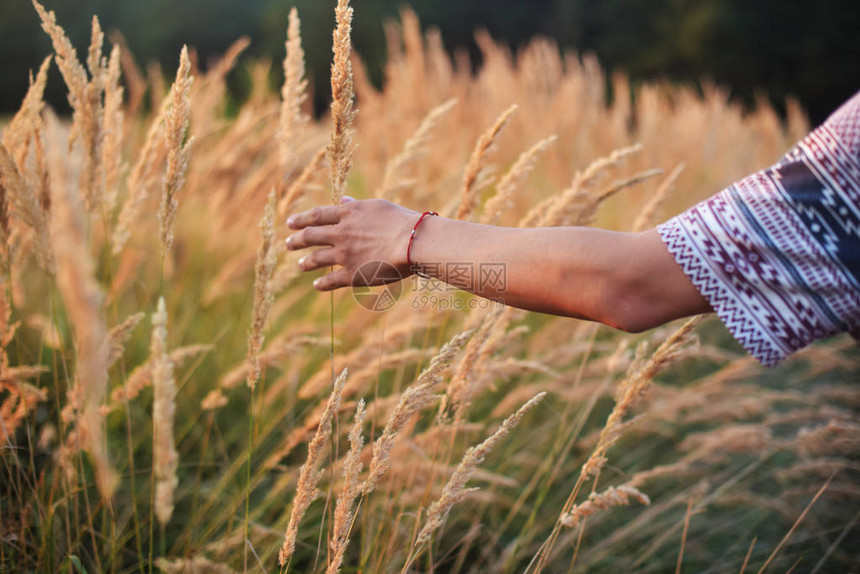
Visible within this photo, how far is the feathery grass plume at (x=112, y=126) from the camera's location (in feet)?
3.89

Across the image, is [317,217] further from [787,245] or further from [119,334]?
[787,245]

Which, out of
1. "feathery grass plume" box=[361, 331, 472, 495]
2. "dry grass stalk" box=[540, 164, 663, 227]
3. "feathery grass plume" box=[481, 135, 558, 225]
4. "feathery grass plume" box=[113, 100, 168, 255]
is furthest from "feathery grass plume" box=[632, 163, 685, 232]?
"feathery grass plume" box=[113, 100, 168, 255]

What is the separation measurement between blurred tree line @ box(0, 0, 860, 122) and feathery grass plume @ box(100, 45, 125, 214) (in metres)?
12.3

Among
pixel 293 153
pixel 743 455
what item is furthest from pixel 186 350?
pixel 743 455

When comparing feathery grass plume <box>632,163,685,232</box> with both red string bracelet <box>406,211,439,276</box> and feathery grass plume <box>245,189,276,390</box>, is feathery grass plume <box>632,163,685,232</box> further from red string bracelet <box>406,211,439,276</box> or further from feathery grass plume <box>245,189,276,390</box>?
feathery grass plume <box>245,189,276,390</box>

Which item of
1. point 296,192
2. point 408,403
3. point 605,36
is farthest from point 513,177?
point 605,36

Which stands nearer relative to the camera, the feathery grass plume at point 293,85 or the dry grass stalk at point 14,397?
the dry grass stalk at point 14,397

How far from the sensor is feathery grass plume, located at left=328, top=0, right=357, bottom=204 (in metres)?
0.89

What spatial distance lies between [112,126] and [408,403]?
99 cm

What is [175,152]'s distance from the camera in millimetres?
919

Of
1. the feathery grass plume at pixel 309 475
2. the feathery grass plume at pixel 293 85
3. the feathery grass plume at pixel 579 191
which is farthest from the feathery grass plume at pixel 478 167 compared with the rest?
the feathery grass plume at pixel 309 475

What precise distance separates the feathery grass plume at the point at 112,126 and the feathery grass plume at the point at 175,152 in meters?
0.30

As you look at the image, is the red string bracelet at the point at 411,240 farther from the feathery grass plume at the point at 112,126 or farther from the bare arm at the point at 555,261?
the feathery grass plume at the point at 112,126

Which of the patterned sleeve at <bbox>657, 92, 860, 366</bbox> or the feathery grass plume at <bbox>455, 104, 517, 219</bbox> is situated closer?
the patterned sleeve at <bbox>657, 92, 860, 366</bbox>
